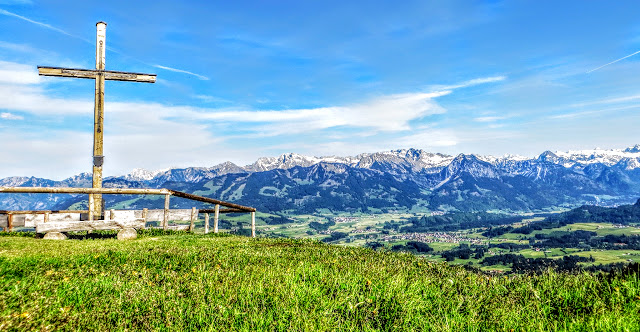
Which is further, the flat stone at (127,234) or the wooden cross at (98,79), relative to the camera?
the wooden cross at (98,79)

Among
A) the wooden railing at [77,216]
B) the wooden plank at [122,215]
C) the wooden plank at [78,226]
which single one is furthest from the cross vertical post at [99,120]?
the wooden plank at [78,226]

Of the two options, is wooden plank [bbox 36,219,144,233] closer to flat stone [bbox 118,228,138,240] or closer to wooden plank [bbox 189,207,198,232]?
flat stone [bbox 118,228,138,240]

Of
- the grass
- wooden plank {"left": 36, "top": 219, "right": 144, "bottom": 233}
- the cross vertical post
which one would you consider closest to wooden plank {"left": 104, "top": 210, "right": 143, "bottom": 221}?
wooden plank {"left": 36, "top": 219, "right": 144, "bottom": 233}

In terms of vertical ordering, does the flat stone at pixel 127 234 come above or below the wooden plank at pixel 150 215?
below

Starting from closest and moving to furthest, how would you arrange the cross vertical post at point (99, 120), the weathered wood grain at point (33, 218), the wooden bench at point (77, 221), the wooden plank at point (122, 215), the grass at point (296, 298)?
the grass at point (296, 298), the wooden bench at point (77, 221), the wooden plank at point (122, 215), the weathered wood grain at point (33, 218), the cross vertical post at point (99, 120)

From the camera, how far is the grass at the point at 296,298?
667cm

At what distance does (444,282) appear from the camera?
9594 millimetres

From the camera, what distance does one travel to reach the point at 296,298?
776 cm

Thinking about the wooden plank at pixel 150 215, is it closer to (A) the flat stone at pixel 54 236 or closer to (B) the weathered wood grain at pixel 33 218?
(B) the weathered wood grain at pixel 33 218

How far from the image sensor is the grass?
6.67 meters

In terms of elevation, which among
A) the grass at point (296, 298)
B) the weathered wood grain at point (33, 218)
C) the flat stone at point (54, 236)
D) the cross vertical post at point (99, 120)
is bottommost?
the flat stone at point (54, 236)

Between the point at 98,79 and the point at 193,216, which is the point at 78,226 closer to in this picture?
the point at 193,216

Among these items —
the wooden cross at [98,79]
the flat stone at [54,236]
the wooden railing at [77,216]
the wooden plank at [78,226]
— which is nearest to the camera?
the flat stone at [54,236]

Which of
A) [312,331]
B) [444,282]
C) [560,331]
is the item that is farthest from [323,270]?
[560,331]
